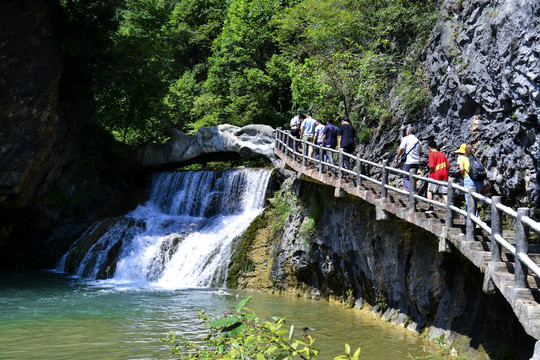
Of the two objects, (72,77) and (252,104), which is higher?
(252,104)

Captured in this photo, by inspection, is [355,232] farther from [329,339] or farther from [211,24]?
[211,24]

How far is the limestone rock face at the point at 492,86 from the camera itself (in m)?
11.1

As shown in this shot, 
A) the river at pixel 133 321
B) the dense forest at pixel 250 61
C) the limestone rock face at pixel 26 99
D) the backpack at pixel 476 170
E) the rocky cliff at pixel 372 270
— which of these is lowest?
the river at pixel 133 321

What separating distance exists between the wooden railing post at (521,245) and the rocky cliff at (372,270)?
98.9 inches

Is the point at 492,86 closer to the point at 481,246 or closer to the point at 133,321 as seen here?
the point at 481,246

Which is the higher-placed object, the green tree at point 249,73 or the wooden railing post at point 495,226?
the green tree at point 249,73

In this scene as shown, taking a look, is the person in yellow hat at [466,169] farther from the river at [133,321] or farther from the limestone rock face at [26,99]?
the limestone rock face at [26,99]

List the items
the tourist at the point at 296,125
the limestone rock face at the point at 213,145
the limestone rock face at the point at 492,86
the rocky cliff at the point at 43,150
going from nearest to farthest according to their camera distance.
Result: the limestone rock face at the point at 492,86 → the tourist at the point at 296,125 → the rocky cliff at the point at 43,150 → the limestone rock face at the point at 213,145

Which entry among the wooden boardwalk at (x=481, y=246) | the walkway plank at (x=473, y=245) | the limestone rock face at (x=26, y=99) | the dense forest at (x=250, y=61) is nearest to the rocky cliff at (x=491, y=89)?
the dense forest at (x=250, y=61)

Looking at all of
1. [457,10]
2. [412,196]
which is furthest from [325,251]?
[457,10]

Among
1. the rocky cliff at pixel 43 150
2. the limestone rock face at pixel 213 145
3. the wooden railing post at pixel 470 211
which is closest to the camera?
the wooden railing post at pixel 470 211

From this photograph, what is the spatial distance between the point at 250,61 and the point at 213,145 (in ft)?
27.9

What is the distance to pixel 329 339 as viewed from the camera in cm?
1265

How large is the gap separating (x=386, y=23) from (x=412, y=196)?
11.3 meters
